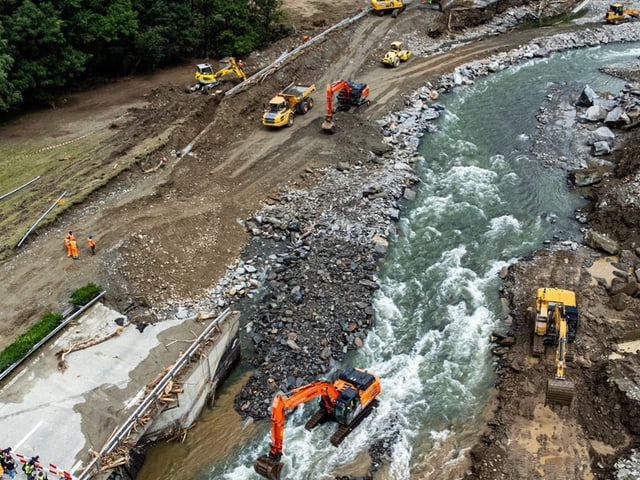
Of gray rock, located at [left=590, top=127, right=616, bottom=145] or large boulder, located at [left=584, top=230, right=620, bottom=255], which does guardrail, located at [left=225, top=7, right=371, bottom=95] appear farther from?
large boulder, located at [left=584, top=230, right=620, bottom=255]

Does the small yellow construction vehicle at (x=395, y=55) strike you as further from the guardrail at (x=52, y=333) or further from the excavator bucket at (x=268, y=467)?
the excavator bucket at (x=268, y=467)

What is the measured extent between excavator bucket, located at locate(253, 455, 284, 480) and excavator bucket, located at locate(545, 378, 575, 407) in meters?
9.74

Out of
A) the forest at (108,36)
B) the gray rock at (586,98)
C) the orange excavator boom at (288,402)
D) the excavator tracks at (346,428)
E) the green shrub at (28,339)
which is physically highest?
the forest at (108,36)

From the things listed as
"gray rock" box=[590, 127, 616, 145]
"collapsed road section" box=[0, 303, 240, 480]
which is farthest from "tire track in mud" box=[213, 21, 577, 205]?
"gray rock" box=[590, 127, 616, 145]

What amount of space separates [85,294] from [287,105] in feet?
62.7

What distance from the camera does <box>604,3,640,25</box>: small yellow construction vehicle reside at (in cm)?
5688

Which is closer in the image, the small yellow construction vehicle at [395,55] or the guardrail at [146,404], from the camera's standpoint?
the guardrail at [146,404]

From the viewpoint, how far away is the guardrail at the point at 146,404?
18.6 m

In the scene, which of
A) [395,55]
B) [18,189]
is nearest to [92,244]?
[18,189]

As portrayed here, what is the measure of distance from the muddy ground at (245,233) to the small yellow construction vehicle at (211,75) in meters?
1.38

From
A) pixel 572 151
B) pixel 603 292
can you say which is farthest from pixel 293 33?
pixel 603 292

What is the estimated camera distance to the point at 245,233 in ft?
102

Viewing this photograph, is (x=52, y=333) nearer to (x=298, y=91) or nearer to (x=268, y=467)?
(x=268, y=467)

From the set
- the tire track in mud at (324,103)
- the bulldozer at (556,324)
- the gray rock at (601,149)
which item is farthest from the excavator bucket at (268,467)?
the gray rock at (601,149)
